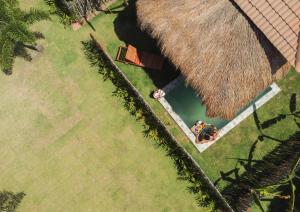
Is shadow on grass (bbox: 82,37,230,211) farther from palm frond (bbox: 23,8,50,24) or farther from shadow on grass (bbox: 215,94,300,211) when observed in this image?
palm frond (bbox: 23,8,50,24)

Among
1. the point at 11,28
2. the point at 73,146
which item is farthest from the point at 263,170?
the point at 11,28

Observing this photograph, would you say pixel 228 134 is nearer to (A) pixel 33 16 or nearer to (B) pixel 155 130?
(B) pixel 155 130

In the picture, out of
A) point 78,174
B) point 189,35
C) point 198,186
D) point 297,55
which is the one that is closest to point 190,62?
point 189,35

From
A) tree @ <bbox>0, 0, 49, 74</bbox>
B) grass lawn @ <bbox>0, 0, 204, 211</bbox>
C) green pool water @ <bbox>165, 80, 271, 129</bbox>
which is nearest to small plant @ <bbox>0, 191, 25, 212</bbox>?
grass lawn @ <bbox>0, 0, 204, 211</bbox>

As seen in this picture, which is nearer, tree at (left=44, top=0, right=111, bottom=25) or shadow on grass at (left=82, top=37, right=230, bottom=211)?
shadow on grass at (left=82, top=37, right=230, bottom=211)

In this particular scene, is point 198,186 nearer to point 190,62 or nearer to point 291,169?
point 291,169

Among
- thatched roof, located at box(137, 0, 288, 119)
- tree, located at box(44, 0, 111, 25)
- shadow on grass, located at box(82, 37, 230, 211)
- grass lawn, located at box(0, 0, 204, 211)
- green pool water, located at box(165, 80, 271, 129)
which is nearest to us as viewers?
thatched roof, located at box(137, 0, 288, 119)

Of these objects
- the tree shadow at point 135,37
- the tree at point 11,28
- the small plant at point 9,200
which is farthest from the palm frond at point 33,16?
the small plant at point 9,200
